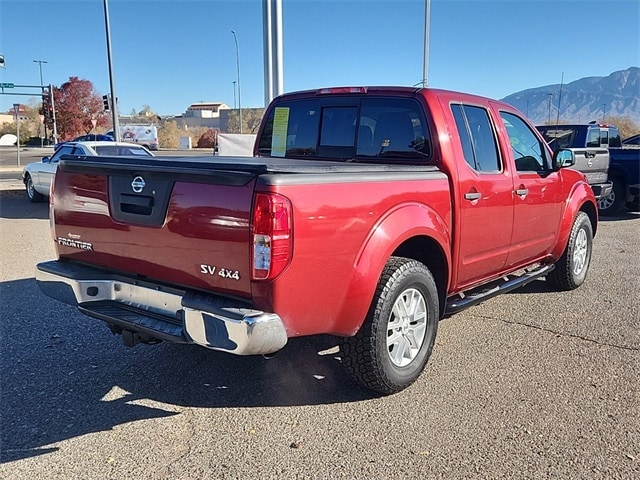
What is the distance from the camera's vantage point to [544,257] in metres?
5.54

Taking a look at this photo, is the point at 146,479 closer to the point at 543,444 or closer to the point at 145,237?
the point at 145,237

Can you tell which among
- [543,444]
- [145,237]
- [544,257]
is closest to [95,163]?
[145,237]

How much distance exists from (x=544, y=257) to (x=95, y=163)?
4.30 meters

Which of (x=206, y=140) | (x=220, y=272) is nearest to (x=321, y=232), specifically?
(x=220, y=272)

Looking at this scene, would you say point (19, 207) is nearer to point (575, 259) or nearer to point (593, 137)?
point (575, 259)

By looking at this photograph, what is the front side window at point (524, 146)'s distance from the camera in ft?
16.0

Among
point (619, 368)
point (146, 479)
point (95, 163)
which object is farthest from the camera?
point (619, 368)

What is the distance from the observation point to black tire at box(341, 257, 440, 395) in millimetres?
3314

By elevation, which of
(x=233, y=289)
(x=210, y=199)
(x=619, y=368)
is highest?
(x=210, y=199)

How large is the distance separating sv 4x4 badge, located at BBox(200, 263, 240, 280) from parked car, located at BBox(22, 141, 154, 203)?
889 cm

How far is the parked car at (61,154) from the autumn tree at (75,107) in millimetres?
44040

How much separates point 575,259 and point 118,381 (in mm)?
4897

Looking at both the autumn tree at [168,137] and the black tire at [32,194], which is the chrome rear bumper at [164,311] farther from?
the autumn tree at [168,137]

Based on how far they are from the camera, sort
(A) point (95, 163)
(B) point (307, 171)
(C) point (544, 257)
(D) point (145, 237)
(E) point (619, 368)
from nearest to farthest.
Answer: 1. (B) point (307, 171)
2. (D) point (145, 237)
3. (A) point (95, 163)
4. (E) point (619, 368)
5. (C) point (544, 257)
